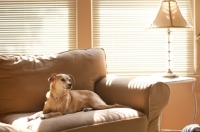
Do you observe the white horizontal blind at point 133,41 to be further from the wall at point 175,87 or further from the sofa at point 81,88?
the sofa at point 81,88

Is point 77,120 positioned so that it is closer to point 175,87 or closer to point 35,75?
point 35,75

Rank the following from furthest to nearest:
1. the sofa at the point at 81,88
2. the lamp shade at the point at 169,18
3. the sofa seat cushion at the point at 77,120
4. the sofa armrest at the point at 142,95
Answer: the lamp shade at the point at 169,18 → the sofa armrest at the point at 142,95 → the sofa at the point at 81,88 → the sofa seat cushion at the point at 77,120

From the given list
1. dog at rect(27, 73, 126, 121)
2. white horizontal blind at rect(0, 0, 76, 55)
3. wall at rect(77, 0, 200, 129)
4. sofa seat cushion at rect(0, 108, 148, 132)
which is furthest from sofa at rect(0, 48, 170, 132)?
white horizontal blind at rect(0, 0, 76, 55)

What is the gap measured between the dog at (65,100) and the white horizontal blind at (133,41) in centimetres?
103

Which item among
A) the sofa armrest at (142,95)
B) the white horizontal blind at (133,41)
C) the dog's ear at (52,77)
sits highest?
the white horizontal blind at (133,41)

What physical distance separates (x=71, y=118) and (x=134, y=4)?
192 centimetres

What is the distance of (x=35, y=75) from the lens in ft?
10.2

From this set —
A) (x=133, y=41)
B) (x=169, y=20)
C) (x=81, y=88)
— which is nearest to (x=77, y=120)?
(x=81, y=88)

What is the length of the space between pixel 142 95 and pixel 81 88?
641 mm

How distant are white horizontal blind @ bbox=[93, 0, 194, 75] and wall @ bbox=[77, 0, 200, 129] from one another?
89mm

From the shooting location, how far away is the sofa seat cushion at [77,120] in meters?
2.37

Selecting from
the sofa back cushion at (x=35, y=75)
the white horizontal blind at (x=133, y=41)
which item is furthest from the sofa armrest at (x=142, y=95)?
the white horizontal blind at (x=133, y=41)

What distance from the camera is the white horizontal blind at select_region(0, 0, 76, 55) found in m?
3.97

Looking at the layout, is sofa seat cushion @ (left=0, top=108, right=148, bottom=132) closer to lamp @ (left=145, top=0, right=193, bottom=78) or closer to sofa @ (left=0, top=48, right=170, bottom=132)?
sofa @ (left=0, top=48, right=170, bottom=132)
